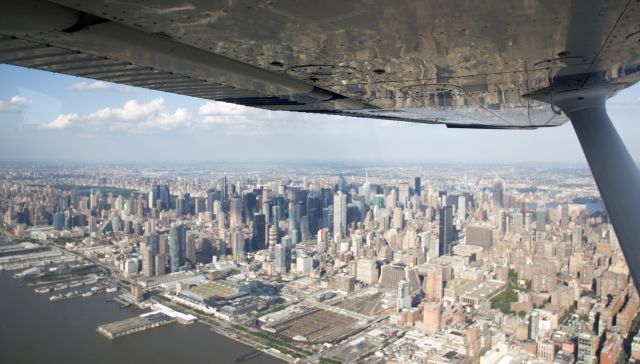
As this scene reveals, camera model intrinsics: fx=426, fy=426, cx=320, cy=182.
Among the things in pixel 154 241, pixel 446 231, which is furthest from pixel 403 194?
pixel 154 241

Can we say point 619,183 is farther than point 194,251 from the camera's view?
No

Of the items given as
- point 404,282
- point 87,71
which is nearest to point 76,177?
point 404,282

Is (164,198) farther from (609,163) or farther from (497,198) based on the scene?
(609,163)

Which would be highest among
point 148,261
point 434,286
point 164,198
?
point 164,198

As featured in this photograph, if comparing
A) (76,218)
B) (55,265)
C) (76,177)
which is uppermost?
(76,177)

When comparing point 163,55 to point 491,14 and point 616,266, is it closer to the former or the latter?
point 491,14

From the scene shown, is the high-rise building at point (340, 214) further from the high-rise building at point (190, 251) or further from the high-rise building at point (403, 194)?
the high-rise building at point (190, 251)

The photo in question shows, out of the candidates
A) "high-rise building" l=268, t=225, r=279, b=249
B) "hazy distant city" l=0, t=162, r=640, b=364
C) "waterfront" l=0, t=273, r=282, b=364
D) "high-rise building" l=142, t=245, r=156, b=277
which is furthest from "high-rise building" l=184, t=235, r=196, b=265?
"waterfront" l=0, t=273, r=282, b=364
